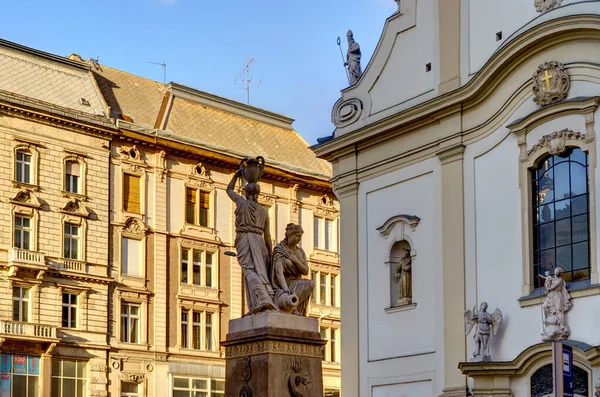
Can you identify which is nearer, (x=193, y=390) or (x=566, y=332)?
(x=566, y=332)

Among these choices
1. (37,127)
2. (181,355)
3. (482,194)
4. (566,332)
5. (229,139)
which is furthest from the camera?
(229,139)

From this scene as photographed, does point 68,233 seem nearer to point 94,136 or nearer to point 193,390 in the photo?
point 94,136

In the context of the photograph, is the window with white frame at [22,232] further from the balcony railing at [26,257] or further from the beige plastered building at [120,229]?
the balcony railing at [26,257]

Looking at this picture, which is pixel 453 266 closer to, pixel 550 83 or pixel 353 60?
pixel 550 83

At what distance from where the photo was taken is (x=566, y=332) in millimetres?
21812

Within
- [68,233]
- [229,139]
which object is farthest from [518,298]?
[229,139]

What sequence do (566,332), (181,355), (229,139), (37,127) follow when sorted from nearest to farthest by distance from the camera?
(566,332)
(37,127)
(181,355)
(229,139)

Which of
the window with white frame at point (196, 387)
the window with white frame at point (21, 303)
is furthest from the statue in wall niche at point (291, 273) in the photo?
the window with white frame at point (196, 387)

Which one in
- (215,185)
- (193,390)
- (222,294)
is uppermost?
(215,185)

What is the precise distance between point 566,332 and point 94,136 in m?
24.2

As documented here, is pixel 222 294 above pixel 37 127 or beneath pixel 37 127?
beneath

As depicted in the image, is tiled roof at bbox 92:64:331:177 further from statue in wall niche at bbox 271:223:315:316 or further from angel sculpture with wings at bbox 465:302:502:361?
statue in wall niche at bbox 271:223:315:316

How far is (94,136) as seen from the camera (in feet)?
138

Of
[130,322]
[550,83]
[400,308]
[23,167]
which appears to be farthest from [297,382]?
[130,322]
